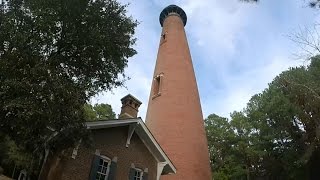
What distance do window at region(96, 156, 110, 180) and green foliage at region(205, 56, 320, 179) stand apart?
40.8ft

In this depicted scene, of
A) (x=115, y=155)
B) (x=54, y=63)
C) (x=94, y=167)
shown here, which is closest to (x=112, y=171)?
(x=115, y=155)

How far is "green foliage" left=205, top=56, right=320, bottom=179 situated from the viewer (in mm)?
22625

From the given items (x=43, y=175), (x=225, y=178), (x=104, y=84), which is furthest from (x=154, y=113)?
(x=43, y=175)

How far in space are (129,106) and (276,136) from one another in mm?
12907

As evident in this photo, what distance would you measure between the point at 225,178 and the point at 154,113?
883 centimetres

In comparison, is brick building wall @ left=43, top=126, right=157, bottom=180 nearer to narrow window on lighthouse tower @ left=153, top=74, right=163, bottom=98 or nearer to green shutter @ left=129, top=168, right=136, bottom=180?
green shutter @ left=129, top=168, right=136, bottom=180

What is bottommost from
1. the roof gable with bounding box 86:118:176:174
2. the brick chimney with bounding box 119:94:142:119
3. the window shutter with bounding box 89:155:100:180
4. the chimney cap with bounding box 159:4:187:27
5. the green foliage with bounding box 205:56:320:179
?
the window shutter with bounding box 89:155:100:180

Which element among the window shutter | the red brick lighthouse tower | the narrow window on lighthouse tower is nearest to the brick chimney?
the window shutter

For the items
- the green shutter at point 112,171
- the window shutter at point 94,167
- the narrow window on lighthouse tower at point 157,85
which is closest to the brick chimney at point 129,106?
the green shutter at point 112,171

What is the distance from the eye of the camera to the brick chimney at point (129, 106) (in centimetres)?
1614

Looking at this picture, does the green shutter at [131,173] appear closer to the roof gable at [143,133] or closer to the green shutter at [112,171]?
the green shutter at [112,171]

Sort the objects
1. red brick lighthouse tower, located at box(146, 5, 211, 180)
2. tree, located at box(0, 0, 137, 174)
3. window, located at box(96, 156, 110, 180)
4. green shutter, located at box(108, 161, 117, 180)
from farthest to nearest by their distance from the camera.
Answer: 1. red brick lighthouse tower, located at box(146, 5, 211, 180)
2. green shutter, located at box(108, 161, 117, 180)
3. window, located at box(96, 156, 110, 180)
4. tree, located at box(0, 0, 137, 174)

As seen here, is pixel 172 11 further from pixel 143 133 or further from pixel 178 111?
pixel 143 133

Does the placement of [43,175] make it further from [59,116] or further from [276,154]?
[276,154]
